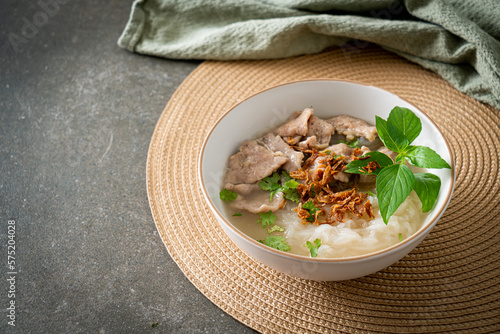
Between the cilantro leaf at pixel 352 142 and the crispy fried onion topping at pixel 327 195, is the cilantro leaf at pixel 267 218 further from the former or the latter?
the cilantro leaf at pixel 352 142

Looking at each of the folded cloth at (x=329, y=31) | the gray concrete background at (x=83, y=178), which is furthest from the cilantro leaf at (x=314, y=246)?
the folded cloth at (x=329, y=31)

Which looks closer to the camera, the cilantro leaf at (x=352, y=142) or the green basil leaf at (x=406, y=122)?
the green basil leaf at (x=406, y=122)

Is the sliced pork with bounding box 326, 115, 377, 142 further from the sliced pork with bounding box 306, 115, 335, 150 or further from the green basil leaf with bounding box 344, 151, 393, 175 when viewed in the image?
the green basil leaf with bounding box 344, 151, 393, 175

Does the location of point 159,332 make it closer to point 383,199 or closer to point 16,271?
point 16,271

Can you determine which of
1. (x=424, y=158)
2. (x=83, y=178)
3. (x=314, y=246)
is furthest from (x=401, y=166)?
(x=83, y=178)

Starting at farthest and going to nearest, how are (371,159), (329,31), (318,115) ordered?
(329,31), (318,115), (371,159)

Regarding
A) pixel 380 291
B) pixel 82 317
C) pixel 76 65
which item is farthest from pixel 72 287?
pixel 76 65

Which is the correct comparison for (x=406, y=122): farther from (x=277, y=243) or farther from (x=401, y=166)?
(x=277, y=243)
